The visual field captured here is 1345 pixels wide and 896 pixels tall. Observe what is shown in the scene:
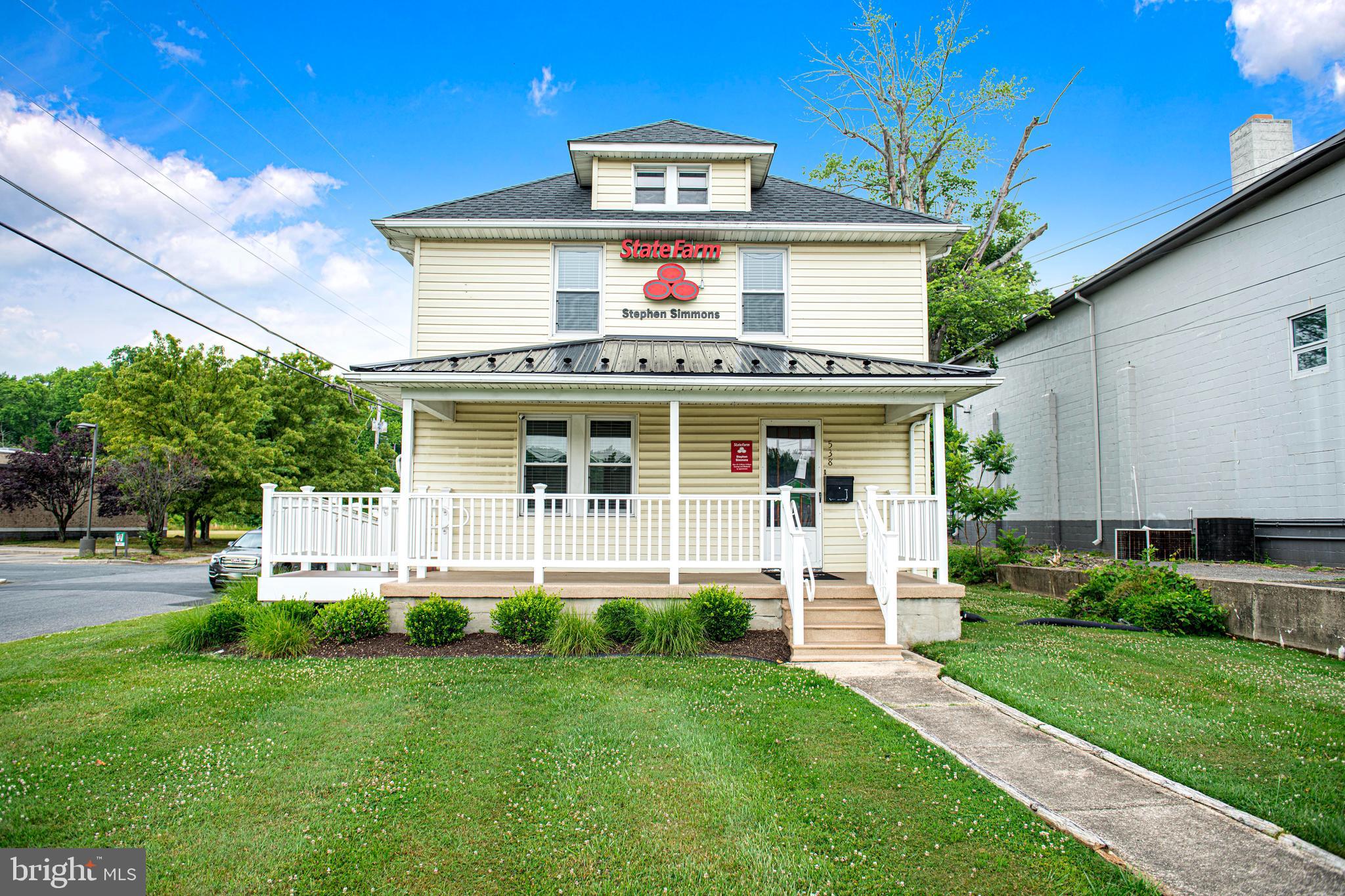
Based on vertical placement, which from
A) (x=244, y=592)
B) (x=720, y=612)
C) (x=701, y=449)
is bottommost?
(x=720, y=612)

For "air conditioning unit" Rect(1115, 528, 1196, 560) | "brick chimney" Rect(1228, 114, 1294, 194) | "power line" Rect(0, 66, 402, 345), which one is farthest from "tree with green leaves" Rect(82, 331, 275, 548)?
"brick chimney" Rect(1228, 114, 1294, 194)

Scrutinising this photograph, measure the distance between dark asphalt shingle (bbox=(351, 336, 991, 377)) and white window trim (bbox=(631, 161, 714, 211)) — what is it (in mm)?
2471

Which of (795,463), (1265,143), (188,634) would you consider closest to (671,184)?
(795,463)

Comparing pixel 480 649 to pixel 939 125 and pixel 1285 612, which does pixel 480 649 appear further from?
pixel 939 125

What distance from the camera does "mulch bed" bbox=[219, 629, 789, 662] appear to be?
777cm

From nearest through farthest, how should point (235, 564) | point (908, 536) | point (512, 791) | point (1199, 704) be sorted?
point (512, 791) → point (1199, 704) → point (908, 536) → point (235, 564)

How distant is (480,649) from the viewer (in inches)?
314

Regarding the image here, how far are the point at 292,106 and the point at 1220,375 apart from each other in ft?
59.7

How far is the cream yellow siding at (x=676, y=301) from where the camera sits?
1145 cm

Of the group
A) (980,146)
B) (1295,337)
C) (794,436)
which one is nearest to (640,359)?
(794,436)

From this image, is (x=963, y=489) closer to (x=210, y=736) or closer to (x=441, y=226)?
(x=441, y=226)

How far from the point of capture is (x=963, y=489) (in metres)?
14.6

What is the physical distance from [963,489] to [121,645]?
14.1 m

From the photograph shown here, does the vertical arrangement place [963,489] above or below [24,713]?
above
